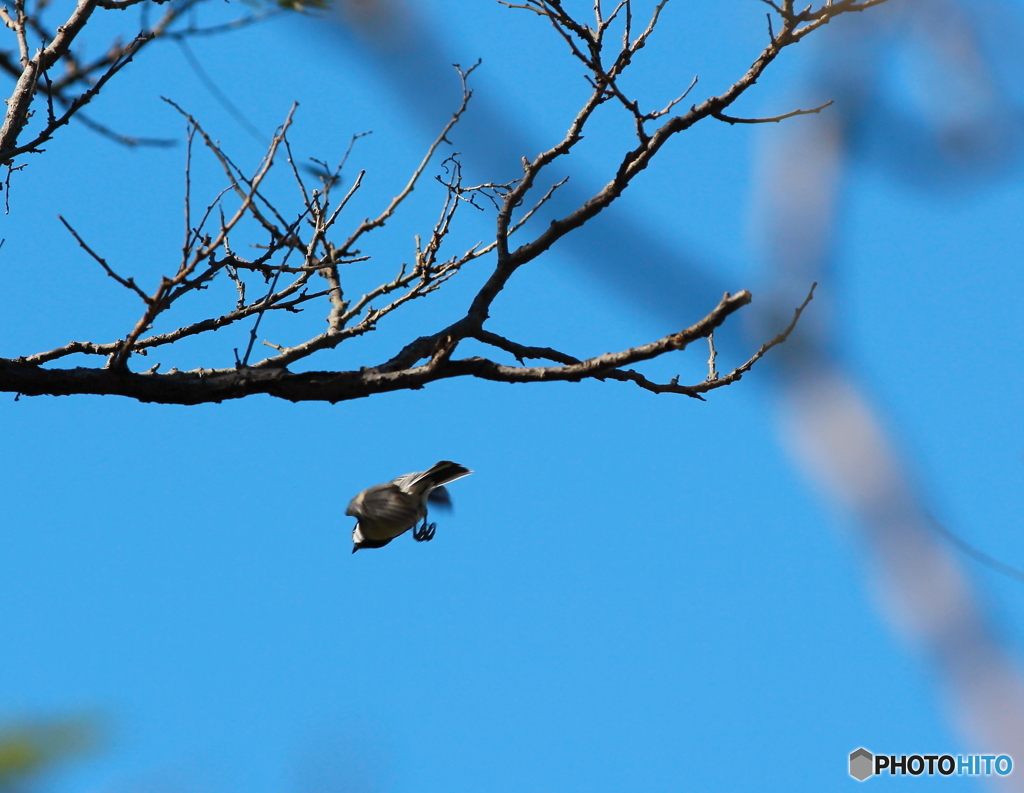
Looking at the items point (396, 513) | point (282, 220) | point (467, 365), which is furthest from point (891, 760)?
point (282, 220)

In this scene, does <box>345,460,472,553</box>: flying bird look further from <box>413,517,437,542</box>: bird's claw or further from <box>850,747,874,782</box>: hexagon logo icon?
<box>850,747,874,782</box>: hexagon logo icon

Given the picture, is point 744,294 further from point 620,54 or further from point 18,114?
point 18,114

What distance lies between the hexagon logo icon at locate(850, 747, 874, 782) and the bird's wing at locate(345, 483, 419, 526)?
9.70ft

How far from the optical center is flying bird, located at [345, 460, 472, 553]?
482 centimetres

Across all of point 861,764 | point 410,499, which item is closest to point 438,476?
point 410,499

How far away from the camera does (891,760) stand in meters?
5.86

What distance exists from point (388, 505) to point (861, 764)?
325cm

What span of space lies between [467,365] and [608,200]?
956 millimetres

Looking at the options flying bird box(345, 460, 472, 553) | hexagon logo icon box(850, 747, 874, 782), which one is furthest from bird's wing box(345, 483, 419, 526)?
hexagon logo icon box(850, 747, 874, 782)

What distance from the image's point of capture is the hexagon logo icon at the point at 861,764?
567 centimetres

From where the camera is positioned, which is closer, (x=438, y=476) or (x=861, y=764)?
(x=438, y=476)

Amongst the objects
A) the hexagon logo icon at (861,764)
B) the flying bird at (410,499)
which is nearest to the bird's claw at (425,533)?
the flying bird at (410,499)

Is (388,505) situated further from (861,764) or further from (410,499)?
(861,764)

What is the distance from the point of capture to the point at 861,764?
228 inches
